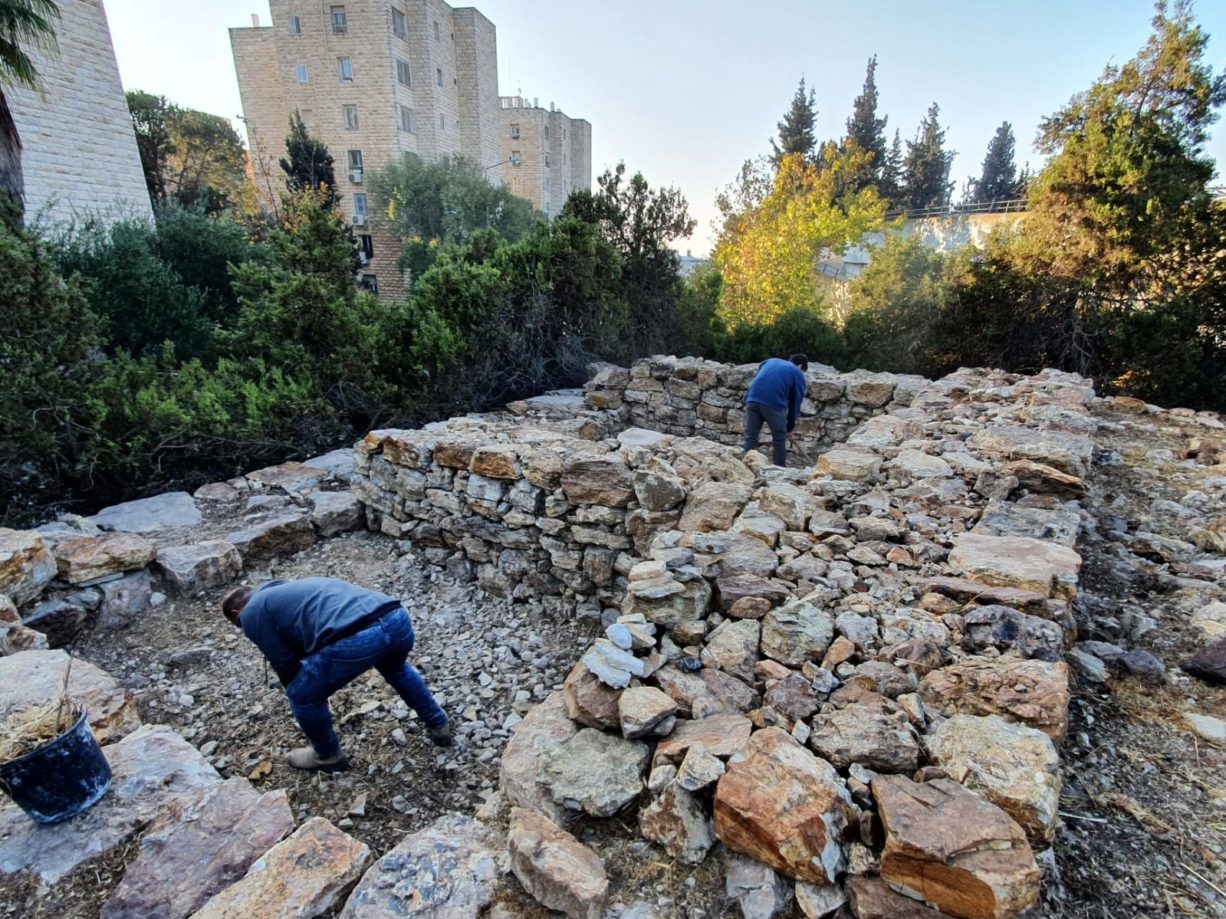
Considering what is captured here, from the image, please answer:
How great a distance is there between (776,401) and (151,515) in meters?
5.39

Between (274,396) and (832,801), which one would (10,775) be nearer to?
(832,801)

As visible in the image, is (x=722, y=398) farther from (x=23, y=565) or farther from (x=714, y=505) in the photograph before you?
(x=23, y=565)

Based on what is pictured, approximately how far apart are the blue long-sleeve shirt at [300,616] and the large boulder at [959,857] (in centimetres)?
207

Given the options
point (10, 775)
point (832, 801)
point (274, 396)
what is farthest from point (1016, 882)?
point (274, 396)

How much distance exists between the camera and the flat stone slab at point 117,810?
6.13 feet

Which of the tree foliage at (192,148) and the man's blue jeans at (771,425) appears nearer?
the man's blue jeans at (771,425)

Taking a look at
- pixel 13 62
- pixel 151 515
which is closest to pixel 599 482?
pixel 151 515

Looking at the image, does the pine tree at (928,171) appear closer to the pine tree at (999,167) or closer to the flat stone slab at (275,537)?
the pine tree at (999,167)

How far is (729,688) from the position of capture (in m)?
2.04

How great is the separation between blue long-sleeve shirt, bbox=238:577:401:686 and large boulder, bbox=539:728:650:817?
113 cm

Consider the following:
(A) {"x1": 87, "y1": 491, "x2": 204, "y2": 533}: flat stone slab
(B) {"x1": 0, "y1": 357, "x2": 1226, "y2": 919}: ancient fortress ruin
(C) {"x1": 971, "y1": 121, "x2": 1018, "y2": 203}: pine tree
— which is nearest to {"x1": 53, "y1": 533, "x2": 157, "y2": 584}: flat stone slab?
(B) {"x1": 0, "y1": 357, "x2": 1226, "y2": 919}: ancient fortress ruin

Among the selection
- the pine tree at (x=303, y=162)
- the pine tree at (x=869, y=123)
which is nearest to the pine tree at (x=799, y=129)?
the pine tree at (x=869, y=123)

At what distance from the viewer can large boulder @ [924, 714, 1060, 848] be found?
1.46 m

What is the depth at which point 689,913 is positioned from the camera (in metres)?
1.49
